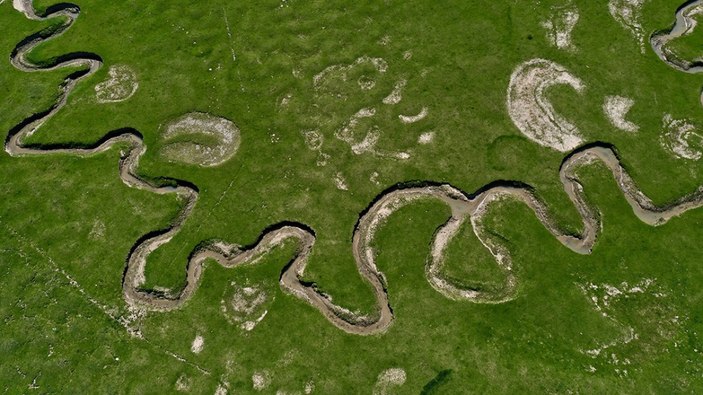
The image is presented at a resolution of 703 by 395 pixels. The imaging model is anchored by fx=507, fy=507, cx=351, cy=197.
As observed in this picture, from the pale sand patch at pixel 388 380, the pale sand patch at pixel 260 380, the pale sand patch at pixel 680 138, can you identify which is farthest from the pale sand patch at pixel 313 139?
the pale sand patch at pixel 680 138

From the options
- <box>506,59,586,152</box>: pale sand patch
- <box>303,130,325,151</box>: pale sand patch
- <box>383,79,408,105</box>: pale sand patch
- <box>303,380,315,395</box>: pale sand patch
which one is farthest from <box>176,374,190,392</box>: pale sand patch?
<box>506,59,586,152</box>: pale sand patch

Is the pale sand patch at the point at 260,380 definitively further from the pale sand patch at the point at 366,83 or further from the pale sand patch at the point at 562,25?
the pale sand patch at the point at 562,25

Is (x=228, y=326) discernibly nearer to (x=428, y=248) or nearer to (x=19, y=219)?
(x=428, y=248)

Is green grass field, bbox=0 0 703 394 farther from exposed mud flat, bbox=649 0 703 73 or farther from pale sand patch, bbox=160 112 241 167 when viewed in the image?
exposed mud flat, bbox=649 0 703 73

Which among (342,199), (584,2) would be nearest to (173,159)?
(342,199)

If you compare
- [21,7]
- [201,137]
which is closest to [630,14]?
[201,137]

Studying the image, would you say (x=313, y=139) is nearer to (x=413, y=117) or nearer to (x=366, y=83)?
(x=366, y=83)
